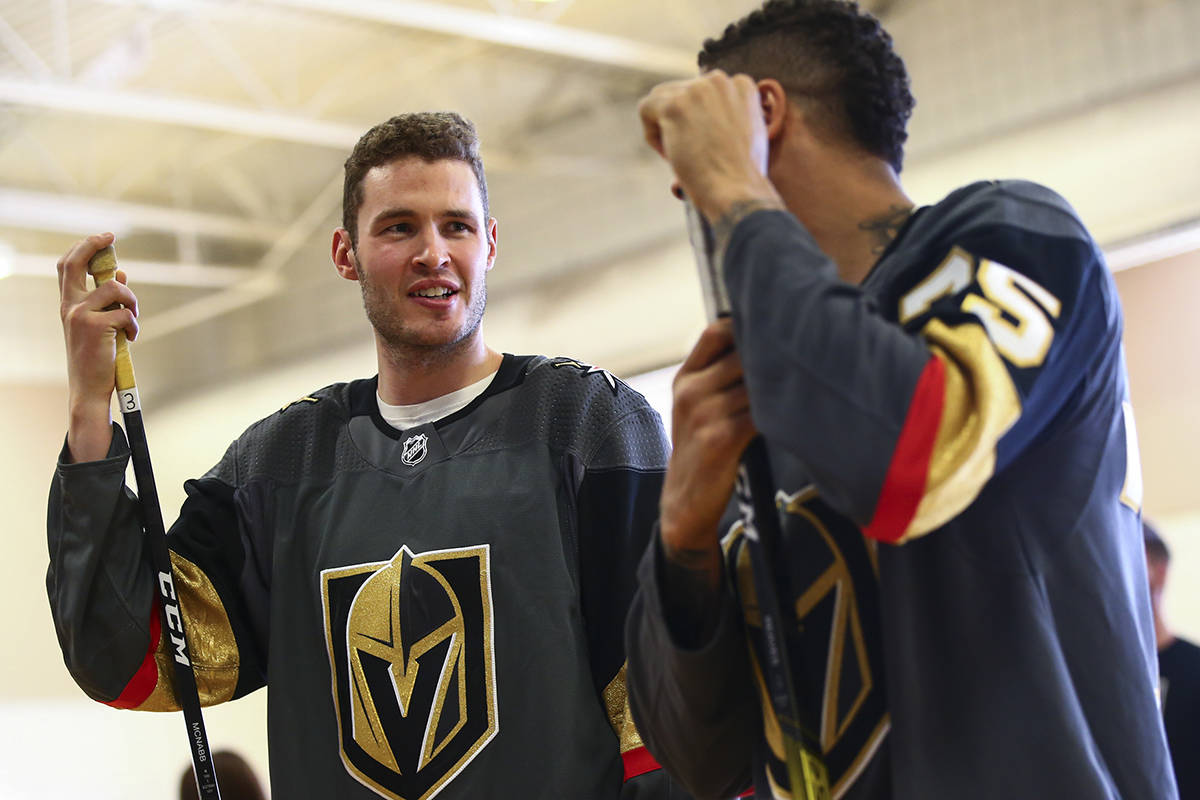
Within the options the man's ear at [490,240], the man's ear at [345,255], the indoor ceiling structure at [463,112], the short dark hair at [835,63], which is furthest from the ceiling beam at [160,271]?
the short dark hair at [835,63]

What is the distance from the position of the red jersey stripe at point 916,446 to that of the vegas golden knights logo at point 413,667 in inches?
36.5

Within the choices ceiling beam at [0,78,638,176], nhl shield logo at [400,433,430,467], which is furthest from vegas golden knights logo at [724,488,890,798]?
ceiling beam at [0,78,638,176]

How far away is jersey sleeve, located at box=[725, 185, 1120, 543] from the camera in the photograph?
888 mm

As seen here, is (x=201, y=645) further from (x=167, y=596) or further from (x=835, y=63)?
(x=835, y=63)

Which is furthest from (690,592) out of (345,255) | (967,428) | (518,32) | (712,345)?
(518,32)

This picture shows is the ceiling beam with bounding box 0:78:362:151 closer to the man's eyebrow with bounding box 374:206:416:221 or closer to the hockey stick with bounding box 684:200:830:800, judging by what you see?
the man's eyebrow with bounding box 374:206:416:221

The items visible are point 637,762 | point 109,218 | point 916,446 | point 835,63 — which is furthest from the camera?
point 109,218

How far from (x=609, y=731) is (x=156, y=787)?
8.03m

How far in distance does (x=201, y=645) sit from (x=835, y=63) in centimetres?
125

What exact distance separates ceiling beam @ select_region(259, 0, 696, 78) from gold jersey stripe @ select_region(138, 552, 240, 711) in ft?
14.8

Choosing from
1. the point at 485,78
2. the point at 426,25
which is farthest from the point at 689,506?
the point at 485,78

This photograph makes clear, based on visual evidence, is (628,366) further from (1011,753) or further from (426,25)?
(1011,753)

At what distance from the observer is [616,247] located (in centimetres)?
699

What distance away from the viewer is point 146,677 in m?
1.83
